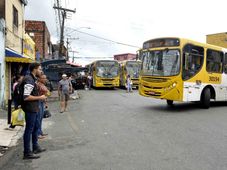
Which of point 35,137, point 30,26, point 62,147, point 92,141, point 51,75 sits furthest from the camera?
point 30,26

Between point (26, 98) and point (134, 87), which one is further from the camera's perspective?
point (134, 87)

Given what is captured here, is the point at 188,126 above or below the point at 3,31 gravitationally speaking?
below

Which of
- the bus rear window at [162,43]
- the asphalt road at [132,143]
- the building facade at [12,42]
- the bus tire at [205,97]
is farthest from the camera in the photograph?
the building facade at [12,42]

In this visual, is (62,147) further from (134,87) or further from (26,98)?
(134,87)

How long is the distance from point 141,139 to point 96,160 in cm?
238

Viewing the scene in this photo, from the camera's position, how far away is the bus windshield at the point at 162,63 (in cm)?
1467

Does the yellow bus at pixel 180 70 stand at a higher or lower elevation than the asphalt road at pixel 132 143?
higher

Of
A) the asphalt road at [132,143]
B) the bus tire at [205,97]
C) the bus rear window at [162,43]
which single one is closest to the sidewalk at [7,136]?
the asphalt road at [132,143]

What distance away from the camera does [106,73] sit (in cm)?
3362

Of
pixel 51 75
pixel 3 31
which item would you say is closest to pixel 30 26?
pixel 51 75

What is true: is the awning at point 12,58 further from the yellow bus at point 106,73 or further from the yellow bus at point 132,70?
the yellow bus at point 132,70

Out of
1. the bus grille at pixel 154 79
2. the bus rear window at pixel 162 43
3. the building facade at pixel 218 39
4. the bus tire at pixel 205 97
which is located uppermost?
the building facade at pixel 218 39

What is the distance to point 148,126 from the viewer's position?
36.5ft

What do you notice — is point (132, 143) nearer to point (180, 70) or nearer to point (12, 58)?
point (180, 70)
